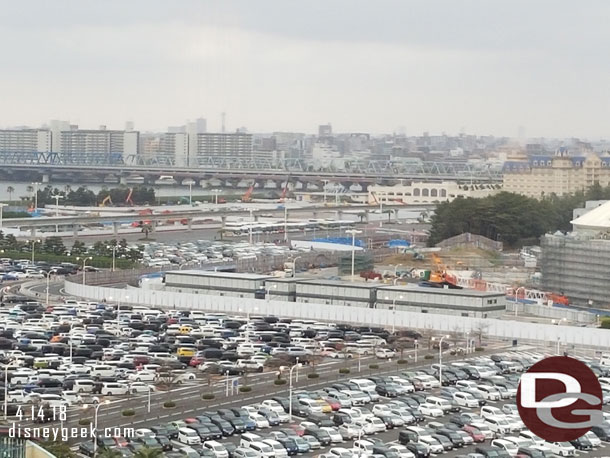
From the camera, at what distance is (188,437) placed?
806 cm

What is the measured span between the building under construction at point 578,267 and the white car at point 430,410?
21.8ft

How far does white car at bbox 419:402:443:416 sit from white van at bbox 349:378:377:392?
0.64m

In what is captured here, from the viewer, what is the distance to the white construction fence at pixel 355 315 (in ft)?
40.3

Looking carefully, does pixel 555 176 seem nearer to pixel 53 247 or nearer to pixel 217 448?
pixel 53 247

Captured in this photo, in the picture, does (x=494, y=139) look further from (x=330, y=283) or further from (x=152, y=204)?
(x=330, y=283)

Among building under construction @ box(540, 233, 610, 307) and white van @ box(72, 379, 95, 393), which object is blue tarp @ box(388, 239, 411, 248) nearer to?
building under construction @ box(540, 233, 610, 307)

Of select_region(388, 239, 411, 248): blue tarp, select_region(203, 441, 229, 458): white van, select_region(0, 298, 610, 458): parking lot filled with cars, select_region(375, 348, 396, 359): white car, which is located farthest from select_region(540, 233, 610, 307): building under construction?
select_region(203, 441, 229, 458): white van

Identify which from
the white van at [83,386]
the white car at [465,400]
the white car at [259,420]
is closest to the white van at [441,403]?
the white car at [465,400]

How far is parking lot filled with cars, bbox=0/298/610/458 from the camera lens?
26.5 ft

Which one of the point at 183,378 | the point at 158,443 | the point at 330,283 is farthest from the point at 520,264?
the point at 158,443

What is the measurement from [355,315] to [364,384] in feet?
12.5

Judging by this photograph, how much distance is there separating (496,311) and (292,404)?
495cm

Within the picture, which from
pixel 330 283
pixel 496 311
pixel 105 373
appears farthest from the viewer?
pixel 330 283

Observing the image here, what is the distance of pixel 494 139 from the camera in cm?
7294
